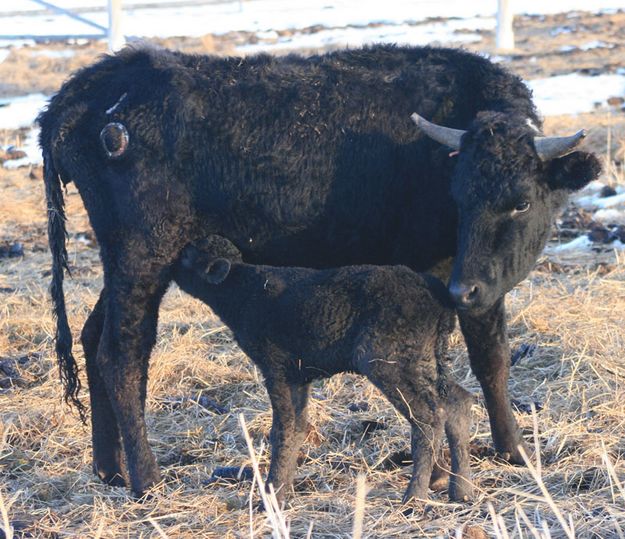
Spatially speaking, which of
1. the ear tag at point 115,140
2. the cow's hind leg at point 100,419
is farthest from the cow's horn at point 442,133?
the cow's hind leg at point 100,419

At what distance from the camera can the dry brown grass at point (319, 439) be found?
5.32m

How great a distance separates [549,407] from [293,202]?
2.25 meters

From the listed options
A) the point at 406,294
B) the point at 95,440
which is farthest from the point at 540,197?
the point at 95,440

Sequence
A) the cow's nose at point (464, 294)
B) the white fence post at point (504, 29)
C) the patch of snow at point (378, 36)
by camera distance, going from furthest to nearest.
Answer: the patch of snow at point (378, 36)
the white fence post at point (504, 29)
the cow's nose at point (464, 294)

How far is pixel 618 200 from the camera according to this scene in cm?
1185

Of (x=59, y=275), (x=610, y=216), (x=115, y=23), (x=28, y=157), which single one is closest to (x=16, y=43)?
(x=115, y=23)

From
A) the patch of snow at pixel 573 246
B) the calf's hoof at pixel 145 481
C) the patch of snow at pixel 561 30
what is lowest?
the patch of snow at pixel 561 30

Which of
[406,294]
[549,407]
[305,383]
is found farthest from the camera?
[549,407]

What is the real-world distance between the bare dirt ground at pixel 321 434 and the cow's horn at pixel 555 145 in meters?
1.58

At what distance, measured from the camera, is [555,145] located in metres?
5.58

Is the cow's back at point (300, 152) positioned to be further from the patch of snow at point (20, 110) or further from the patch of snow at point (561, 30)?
the patch of snow at point (561, 30)

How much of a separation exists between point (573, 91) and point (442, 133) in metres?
13.0

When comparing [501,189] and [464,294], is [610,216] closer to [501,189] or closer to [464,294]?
[501,189]

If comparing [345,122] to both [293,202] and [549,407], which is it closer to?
[293,202]
